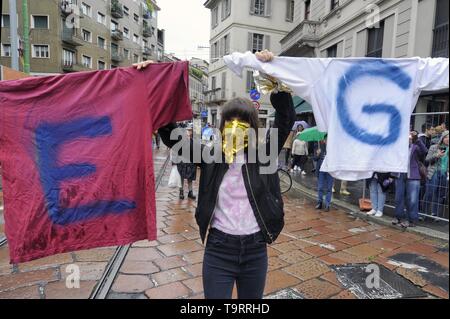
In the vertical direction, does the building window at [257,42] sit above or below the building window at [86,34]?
above

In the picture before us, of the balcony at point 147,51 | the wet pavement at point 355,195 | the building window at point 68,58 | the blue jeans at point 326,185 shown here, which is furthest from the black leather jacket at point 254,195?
the building window at point 68,58

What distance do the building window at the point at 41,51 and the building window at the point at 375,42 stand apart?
10212 millimetres

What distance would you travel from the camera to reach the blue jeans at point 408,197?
18.6 feet

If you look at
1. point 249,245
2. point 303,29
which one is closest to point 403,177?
point 249,245

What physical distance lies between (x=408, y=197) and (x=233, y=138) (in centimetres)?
481

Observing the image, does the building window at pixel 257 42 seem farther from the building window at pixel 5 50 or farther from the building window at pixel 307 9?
the building window at pixel 5 50

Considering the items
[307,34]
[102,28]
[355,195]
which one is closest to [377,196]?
[355,195]

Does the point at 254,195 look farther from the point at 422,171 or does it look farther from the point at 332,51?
the point at 332,51

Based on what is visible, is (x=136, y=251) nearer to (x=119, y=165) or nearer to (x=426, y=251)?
(x=119, y=165)

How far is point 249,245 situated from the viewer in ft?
6.53

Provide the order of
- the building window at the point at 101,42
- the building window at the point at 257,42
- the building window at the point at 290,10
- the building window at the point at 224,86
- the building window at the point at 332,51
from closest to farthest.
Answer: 1. the building window at the point at 101,42
2. the building window at the point at 332,51
3. the building window at the point at 290,10
4. the building window at the point at 257,42
5. the building window at the point at 224,86
